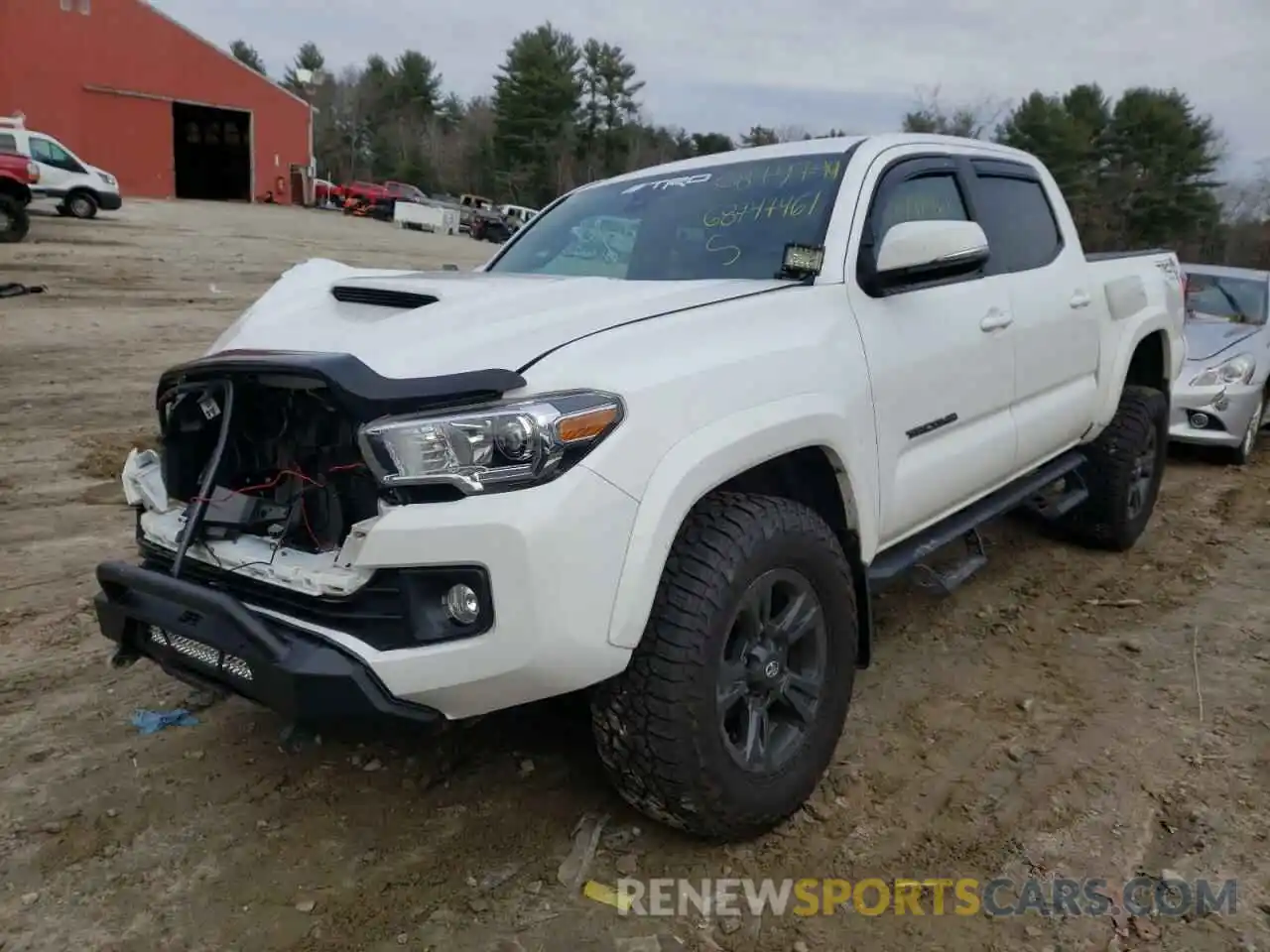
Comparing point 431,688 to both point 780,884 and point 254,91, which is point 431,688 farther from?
point 254,91

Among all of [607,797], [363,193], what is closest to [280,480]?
[607,797]

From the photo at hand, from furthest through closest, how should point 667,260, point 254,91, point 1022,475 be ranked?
1. point 254,91
2. point 1022,475
3. point 667,260

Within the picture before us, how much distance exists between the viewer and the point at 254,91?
40344 millimetres

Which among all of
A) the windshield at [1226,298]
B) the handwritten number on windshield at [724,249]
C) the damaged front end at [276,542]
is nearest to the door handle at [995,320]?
the handwritten number on windshield at [724,249]

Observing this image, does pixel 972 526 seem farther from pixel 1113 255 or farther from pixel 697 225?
pixel 1113 255

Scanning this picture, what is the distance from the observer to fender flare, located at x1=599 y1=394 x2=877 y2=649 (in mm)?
2240

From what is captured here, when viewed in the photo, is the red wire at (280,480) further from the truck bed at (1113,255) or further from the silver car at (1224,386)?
the silver car at (1224,386)

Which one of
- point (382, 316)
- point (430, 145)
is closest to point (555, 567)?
point (382, 316)

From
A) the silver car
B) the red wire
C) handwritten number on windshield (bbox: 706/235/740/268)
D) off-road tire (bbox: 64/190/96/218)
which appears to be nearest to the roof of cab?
handwritten number on windshield (bbox: 706/235/740/268)

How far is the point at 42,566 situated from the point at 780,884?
12.1ft

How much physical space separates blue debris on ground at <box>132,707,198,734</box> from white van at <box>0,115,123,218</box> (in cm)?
2264

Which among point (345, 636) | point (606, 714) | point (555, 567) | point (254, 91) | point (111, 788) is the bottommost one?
point (111, 788)

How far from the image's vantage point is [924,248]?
3.00 meters

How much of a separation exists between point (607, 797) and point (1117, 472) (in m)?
3.37
